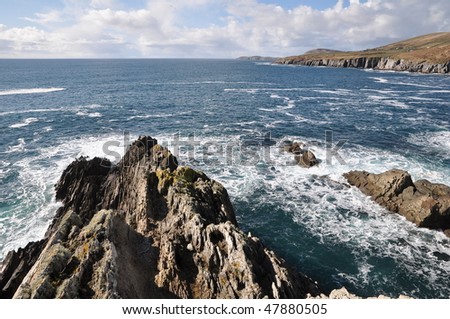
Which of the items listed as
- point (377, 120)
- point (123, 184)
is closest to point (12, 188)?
point (123, 184)

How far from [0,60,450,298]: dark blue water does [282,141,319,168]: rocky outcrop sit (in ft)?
5.29

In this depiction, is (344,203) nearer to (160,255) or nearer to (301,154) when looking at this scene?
(301,154)

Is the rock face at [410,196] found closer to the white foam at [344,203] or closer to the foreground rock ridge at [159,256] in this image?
the white foam at [344,203]

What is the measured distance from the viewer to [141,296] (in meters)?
18.9

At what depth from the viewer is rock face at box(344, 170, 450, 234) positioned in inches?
1452

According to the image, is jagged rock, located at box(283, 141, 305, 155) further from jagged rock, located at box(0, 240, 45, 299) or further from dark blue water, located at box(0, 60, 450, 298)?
jagged rock, located at box(0, 240, 45, 299)

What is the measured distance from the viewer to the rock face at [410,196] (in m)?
36.9

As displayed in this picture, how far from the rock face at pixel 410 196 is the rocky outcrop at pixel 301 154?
9475 mm

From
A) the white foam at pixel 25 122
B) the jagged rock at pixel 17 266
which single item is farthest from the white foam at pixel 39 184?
the white foam at pixel 25 122

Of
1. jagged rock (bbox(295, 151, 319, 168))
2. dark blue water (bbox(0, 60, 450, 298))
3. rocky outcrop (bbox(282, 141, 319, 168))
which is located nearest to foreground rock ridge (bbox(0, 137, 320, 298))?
dark blue water (bbox(0, 60, 450, 298))

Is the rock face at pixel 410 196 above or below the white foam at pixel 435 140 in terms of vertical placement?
below

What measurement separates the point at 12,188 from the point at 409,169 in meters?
67.5

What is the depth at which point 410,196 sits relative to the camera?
4028 cm

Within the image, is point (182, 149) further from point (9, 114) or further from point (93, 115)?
point (9, 114)
